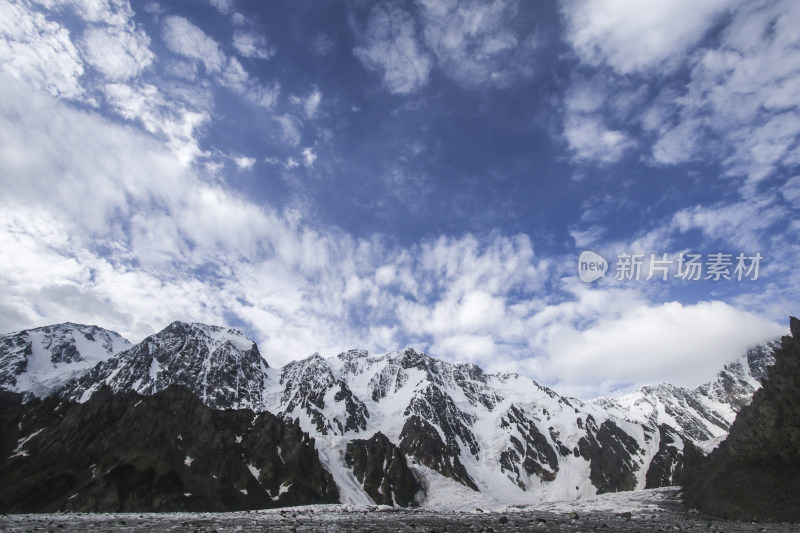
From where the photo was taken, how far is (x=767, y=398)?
6969 centimetres

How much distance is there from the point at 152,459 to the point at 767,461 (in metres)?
129

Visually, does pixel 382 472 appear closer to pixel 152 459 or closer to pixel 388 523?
pixel 152 459

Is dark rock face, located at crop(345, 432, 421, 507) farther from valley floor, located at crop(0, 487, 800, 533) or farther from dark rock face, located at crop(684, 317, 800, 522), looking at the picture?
valley floor, located at crop(0, 487, 800, 533)

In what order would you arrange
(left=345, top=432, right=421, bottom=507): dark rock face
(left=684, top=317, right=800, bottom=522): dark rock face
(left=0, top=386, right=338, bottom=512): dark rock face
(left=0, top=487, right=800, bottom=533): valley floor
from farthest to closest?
(left=345, top=432, right=421, bottom=507): dark rock face < (left=0, top=386, right=338, bottom=512): dark rock face < (left=684, top=317, right=800, bottom=522): dark rock face < (left=0, top=487, right=800, bottom=533): valley floor

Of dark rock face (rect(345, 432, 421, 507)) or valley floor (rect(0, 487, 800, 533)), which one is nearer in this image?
valley floor (rect(0, 487, 800, 533))

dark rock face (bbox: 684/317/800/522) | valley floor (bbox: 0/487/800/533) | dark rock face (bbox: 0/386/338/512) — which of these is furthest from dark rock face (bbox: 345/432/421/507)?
valley floor (bbox: 0/487/800/533)

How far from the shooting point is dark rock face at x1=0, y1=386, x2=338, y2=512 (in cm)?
9412

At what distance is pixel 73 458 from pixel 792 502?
5744 inches

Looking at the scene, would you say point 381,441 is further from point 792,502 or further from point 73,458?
point 792,502

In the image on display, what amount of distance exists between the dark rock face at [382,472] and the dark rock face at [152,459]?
2629cm

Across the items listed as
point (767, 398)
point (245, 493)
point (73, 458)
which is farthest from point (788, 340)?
point (73, 458)

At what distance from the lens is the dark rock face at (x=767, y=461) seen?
52469 mm

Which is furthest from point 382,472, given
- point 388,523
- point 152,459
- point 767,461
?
point 388,523

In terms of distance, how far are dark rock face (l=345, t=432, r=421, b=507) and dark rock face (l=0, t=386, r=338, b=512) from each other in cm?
2629
